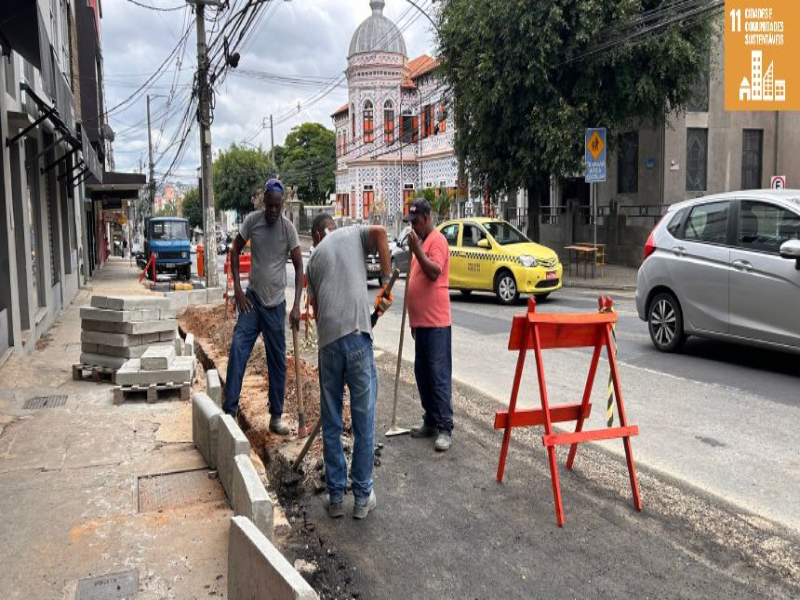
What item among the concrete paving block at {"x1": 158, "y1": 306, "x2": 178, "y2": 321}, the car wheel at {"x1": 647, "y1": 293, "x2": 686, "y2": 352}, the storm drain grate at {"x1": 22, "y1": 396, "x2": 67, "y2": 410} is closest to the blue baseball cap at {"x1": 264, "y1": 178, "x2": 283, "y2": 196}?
the concrete paving block at {"x1": 158, "y1": 306, "x2": 178, "y2": 321}

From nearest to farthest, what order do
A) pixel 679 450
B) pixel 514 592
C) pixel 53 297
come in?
pixel 514 592 < pixel 679 450 < pixel 53 297

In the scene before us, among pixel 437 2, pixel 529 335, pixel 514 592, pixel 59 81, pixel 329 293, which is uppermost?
pixel 437 2

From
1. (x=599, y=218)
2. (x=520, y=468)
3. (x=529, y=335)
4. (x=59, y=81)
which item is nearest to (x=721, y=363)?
(x=520, y=468)

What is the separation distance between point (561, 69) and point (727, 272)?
44.9ft

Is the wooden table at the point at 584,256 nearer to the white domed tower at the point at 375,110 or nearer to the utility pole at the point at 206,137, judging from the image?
the utility pole at the point at 206,137

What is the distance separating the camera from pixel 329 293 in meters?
4.57

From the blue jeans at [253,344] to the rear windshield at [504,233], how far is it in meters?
10.2

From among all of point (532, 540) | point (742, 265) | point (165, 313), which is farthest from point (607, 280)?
point (532, 540)

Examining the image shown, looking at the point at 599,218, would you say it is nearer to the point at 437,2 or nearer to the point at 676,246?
the point at 437,2

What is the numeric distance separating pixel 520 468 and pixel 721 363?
14.9 ft

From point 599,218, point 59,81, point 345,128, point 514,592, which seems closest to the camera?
point 514,592

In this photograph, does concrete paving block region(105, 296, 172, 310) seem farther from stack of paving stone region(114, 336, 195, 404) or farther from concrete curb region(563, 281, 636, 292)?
concrete curb region(563, 281, 636, 292)

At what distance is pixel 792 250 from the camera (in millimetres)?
7477

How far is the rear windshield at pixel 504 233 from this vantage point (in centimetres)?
1600
